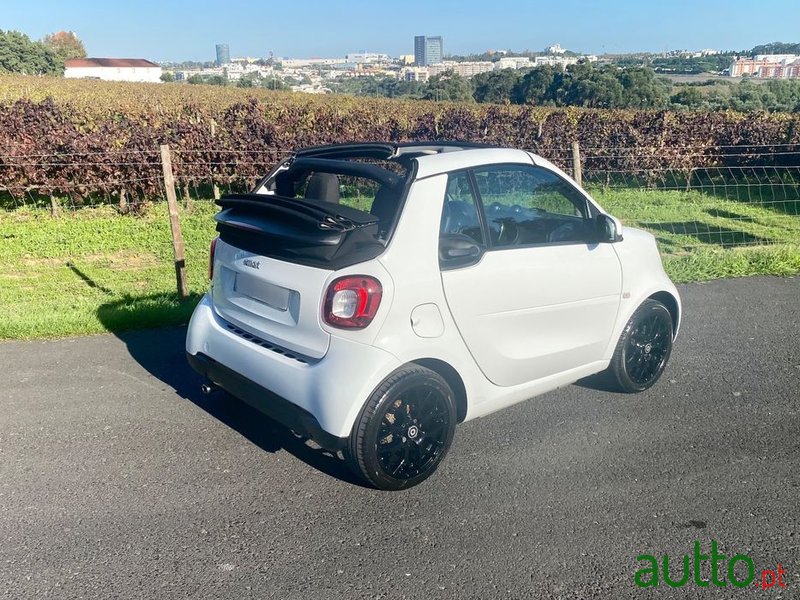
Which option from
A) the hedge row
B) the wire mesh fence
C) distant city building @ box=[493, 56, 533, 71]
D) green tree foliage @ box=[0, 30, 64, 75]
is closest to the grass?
the wire mesh fence

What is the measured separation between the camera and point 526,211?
4.66m

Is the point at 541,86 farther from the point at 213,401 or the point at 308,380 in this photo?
the point at 308,380

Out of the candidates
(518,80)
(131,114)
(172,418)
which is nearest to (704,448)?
(172,418)

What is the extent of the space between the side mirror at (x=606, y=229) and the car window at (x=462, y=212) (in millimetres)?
876

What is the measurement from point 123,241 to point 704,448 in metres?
9.05

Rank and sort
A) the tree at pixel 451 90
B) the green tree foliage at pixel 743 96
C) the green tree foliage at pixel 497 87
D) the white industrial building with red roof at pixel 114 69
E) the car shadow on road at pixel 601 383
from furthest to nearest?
the white industrial building with red roof at pixel 114 69 < the tree at pixel 451 90 < the green tree foliage at pixel 497 87 < the green tree foliage at pixel 743 96 < the car shadow on road at pixel 601 383

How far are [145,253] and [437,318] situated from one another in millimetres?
7546

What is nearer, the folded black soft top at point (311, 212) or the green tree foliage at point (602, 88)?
the folded black soft top at point (311, 212)

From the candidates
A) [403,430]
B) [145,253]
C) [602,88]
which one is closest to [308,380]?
[403,430]

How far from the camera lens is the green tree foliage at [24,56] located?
90.4m

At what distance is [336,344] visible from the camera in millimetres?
3436

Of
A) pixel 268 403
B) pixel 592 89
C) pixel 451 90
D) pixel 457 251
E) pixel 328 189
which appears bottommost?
pixel 268 403

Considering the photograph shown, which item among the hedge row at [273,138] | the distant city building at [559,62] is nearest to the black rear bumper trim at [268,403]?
the hedge row at [273,138]

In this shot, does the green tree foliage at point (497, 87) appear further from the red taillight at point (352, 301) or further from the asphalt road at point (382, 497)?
the red taillight at point (352, 301)
